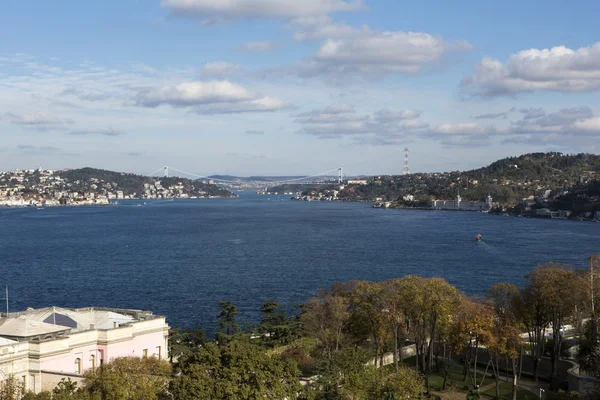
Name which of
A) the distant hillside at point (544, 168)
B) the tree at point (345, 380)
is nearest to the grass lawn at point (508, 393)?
the tree at point (345, 380)

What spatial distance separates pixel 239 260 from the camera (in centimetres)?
5291

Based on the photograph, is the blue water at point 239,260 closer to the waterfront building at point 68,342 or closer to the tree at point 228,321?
the tree at point 228,321

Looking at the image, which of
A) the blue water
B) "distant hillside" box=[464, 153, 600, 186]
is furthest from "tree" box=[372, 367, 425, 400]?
"distant hillside" box=[464, 153, 600, 186]

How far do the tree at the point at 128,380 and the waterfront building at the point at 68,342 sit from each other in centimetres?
90

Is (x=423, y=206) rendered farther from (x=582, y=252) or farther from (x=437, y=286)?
(x=437, y=286)

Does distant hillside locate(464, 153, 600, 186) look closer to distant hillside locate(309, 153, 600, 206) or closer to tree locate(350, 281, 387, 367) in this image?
distant hillside locate(309, 153, 600, 206)

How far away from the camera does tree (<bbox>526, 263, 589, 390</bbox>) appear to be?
20.5 m

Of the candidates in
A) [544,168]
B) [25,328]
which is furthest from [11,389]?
[544,168]

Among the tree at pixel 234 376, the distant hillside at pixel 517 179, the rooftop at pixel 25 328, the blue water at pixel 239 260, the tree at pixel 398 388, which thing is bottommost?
the blue water at pixel 239 260

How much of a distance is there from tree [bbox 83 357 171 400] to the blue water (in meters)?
14.6

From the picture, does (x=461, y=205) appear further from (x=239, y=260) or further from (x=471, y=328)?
(x=471, y=328)

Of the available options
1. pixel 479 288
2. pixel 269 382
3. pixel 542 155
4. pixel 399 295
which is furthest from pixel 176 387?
pixel 542 155

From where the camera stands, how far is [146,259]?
54094 millimetres

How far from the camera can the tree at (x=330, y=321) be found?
69.4 feet
